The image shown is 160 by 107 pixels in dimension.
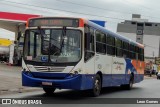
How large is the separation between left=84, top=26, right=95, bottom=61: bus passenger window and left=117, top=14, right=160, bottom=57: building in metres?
125

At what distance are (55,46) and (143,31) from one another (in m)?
130

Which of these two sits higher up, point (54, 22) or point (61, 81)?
point (54, 22)

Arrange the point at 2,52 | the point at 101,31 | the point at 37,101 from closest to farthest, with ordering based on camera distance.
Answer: the point at 37,101, the point at 101,31, the point at 2,52

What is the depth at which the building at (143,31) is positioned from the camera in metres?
140

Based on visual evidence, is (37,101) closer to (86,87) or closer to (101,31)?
(86,87)

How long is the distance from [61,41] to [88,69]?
1.50 m

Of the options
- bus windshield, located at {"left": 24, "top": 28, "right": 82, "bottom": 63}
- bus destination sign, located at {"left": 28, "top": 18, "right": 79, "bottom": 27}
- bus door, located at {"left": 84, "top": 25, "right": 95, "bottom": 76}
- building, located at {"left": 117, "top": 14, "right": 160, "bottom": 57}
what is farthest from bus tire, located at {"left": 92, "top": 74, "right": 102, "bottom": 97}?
building, located at {"left": 117, "top": 14, "right": 160, "bottom": 57}

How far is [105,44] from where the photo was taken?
17.8m

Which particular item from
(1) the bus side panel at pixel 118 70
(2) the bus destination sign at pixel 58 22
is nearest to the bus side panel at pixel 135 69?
(1) the bus side panel at pixel 118 70

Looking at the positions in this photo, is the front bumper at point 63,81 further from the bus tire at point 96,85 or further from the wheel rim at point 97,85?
the wheel rim at point 97,85

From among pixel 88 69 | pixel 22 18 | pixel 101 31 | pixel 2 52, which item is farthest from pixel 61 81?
pixel 2 52

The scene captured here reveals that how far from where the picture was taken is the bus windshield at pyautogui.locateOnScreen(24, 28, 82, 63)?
14.6 meters

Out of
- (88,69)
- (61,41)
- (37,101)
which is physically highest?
(61,41)

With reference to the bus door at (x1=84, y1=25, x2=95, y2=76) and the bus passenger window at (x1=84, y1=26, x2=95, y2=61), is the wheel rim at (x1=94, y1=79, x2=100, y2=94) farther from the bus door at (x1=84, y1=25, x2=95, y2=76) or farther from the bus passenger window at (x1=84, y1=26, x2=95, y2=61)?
the bus passenger window at (x1=84, y1=26, x2=95, y2=61)
